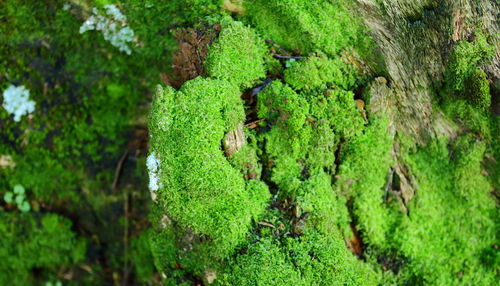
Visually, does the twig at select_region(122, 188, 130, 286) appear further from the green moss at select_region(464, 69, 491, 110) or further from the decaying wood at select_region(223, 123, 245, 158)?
the green moss at select_region(464, 69, 491, 110)

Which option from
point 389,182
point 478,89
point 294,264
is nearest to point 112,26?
point 294,264

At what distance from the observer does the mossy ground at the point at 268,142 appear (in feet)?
8.87

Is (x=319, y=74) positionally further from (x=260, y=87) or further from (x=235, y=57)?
(x=235, y=57)

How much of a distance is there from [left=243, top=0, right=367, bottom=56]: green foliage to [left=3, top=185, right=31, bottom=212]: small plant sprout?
3.02 m

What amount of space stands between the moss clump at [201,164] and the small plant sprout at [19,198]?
219 cm

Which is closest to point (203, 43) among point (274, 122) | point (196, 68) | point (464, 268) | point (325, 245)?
point (196, 68)

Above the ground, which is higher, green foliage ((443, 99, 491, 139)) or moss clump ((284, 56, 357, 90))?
moss clump ((284, 56, 357, 90))

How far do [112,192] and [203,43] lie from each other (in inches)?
80.6

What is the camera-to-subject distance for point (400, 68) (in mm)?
2906

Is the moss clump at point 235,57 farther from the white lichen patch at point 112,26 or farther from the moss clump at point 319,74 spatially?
the white lichen patch at point 112,26

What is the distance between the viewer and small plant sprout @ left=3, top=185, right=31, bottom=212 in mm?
4031

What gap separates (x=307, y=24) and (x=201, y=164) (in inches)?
52.0

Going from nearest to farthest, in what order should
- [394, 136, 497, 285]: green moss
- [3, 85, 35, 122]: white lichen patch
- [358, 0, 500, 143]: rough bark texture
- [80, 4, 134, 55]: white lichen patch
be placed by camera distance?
[358, 0, 500, 143]: rough bark texture
[394, 136, 497, 285]: green moss
[80, 4, 134, 55]: white lichen patch
[3, 85, 35, 122]: white lichen patch

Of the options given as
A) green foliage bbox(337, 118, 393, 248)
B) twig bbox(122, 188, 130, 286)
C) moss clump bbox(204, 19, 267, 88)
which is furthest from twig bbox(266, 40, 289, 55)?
twig bbox(122, 188, 130, 286)
